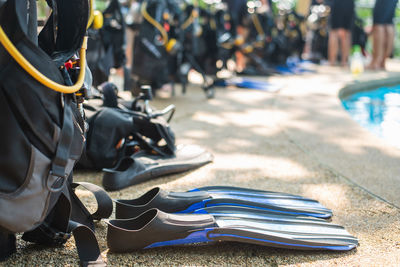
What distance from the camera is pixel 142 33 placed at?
4.25m

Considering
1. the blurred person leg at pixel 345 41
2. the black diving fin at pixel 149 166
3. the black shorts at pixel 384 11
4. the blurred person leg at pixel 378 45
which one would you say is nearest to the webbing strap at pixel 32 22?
the black diving fin at pixel 149 166

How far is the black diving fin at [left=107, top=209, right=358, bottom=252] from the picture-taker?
60.4 inches

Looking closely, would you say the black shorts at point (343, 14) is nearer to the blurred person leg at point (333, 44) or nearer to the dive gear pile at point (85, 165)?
the blurred person leg at point (333, 44)

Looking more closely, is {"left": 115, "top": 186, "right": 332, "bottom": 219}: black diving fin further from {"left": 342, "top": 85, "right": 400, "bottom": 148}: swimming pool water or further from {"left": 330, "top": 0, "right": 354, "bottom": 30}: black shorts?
{"left": 330, "top": 0, "right": 354, "bottom": 30}: black shorts

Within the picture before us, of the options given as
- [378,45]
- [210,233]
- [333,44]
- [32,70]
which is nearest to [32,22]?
[32,70]

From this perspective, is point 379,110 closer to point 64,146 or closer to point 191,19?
point 191,19

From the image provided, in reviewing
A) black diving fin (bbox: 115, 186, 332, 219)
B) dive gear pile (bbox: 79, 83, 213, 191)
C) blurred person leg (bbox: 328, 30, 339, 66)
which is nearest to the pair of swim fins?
black diving fin (bbox: 115, 186, 332, 219)

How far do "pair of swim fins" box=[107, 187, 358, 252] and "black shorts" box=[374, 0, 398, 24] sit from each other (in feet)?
21.6

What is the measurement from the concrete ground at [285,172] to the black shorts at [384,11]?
140 inches

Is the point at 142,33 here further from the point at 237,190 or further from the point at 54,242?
the point at 54,242

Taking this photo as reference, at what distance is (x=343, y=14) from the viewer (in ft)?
30.0

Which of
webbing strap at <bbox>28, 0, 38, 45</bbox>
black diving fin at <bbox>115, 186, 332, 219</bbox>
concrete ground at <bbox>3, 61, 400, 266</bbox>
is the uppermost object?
webbing strap at <bbox>28, 0, 38, 45</bbox>

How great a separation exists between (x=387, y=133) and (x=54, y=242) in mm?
3292

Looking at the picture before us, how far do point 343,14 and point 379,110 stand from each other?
4669 mm
